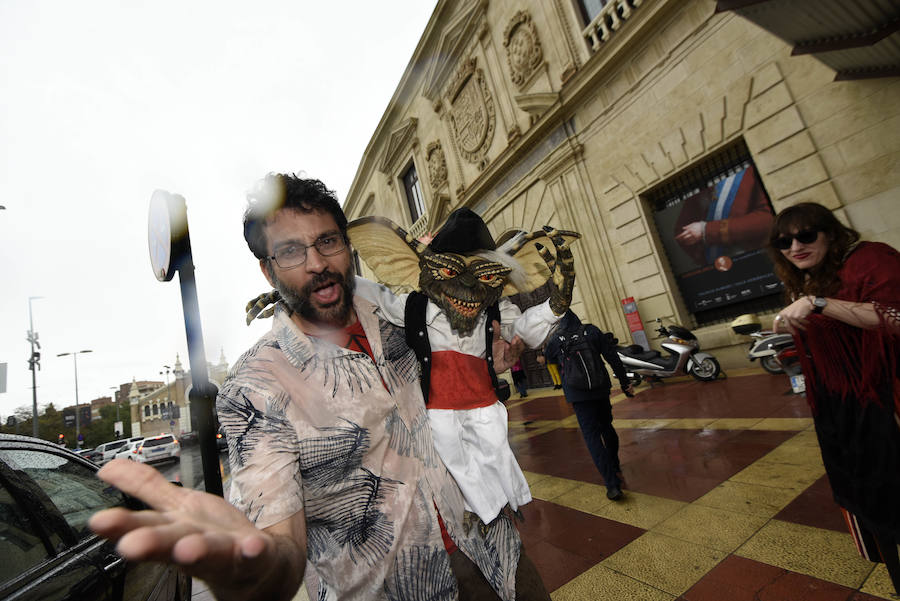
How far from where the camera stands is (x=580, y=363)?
3.89m

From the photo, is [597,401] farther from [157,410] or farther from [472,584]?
[157,410]

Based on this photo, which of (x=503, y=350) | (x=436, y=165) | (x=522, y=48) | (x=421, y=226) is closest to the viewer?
(x=503, y=350)

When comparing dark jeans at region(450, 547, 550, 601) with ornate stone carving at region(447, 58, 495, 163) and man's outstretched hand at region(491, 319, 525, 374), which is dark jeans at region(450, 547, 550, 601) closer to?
man's outstretched hand at region(491, 319, 525, 374)

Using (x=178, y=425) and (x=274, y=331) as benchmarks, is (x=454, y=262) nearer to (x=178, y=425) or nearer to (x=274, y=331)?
(x=274, y=331)

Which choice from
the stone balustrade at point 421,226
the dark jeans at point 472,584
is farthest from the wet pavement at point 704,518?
the stone balustrade at point 421,226

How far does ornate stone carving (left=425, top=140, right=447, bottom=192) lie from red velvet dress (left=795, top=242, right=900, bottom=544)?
44.8ft

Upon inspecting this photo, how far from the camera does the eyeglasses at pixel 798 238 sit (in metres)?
2.10

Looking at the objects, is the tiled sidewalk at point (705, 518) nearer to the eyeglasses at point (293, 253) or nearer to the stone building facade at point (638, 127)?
the eyeglasses at point (293, 253)

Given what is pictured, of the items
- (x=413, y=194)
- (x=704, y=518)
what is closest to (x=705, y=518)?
(x=704, y=518)

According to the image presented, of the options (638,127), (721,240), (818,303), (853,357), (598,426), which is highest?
(638,127)

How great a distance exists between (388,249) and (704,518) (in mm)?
2781

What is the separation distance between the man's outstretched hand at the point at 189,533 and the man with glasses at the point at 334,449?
0.03 meters

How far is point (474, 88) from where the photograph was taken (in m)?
12.4

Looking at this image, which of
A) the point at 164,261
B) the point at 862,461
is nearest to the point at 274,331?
the point at 164,261
